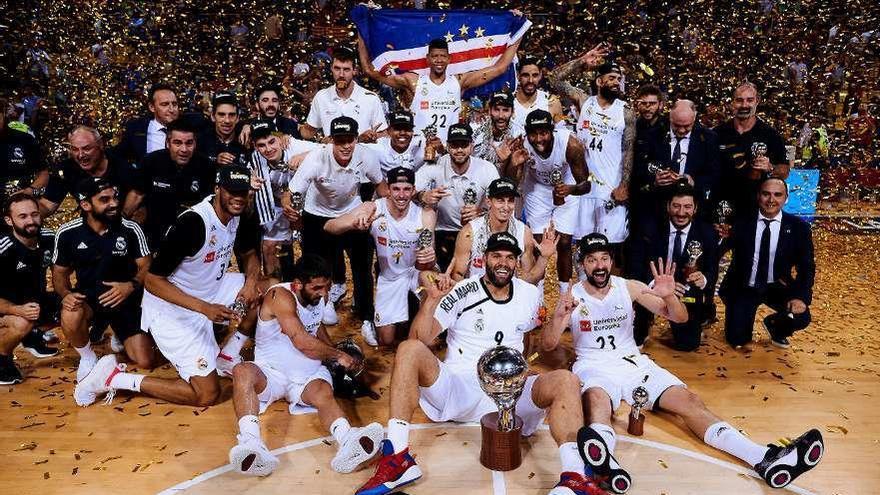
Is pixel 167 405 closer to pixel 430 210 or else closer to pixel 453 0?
pixel 430 210

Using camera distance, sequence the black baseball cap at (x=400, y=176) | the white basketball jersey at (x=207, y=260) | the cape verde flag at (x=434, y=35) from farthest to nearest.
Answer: the cape verde flag at (x=434, y=35) → the black baseball cap at (x=400, y=176) → the white basketball jersey at (x=207, y=260)

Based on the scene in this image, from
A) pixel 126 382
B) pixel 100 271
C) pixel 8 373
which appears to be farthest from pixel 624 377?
pixel 8 373

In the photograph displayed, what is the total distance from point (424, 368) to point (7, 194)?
4787 millimetres

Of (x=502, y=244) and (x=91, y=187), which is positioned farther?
(x=91, y=187)

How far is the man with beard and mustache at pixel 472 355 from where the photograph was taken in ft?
12.9

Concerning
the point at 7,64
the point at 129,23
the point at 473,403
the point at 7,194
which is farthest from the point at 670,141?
the point at 7,64

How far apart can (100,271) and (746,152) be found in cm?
543

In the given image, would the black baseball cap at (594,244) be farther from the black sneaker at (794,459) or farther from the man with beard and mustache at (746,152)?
the man with beard and mustache at (746,152)

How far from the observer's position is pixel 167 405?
193 inches

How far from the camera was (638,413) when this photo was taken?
4418 millimetres

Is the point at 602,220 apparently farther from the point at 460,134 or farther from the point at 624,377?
the point at 624,377

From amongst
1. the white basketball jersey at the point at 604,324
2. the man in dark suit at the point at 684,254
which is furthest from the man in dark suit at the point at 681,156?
the white basketball jersey at the point at 604,324

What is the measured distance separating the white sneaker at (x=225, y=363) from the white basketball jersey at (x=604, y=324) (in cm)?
240

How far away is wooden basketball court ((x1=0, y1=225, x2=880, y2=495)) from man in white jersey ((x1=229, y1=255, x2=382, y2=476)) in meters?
0.16
